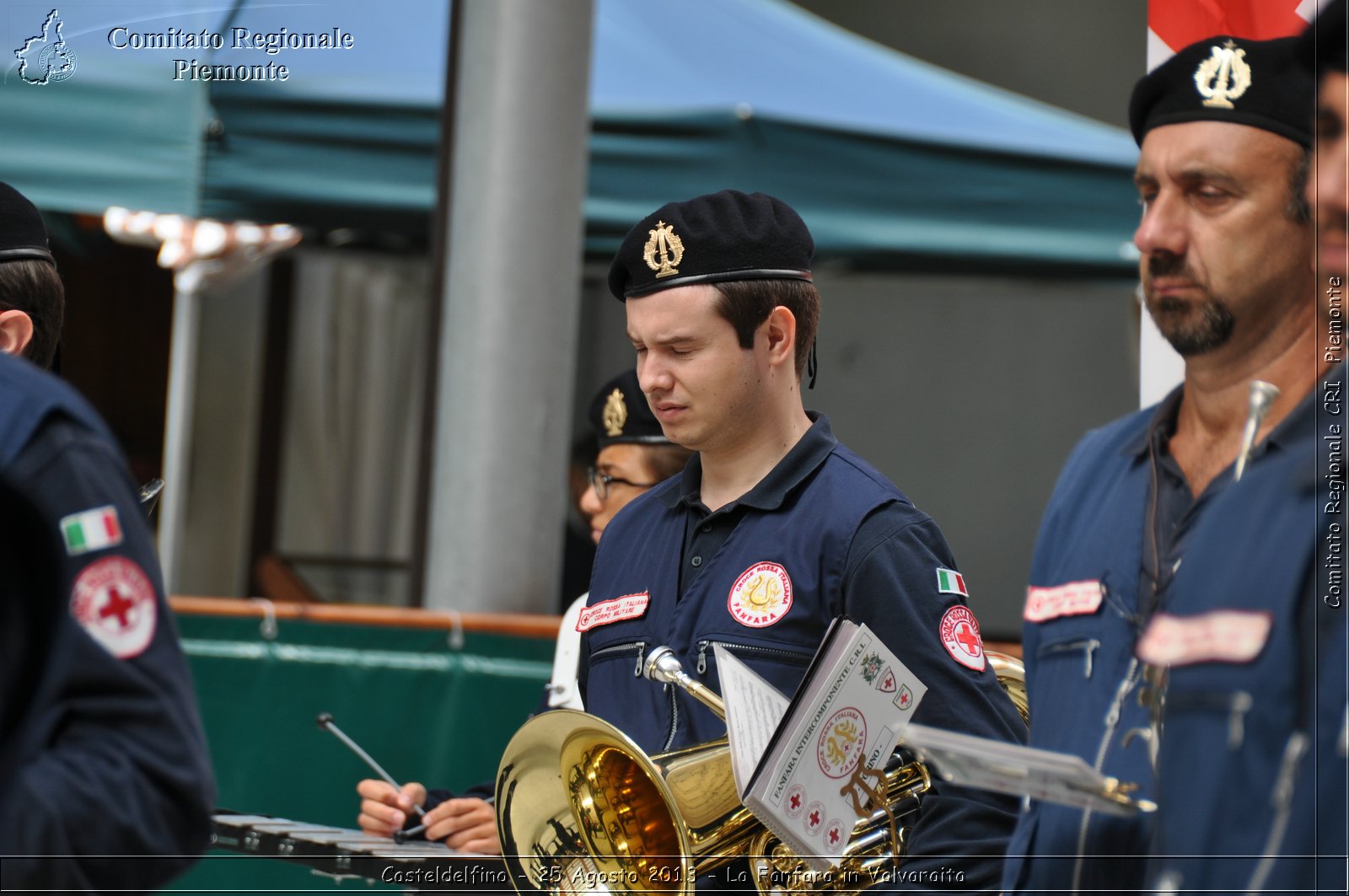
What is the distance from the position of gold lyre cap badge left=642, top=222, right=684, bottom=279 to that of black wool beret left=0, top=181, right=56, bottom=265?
3.47ft

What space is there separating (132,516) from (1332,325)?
55.3 inches

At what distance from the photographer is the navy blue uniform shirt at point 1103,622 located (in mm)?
1716

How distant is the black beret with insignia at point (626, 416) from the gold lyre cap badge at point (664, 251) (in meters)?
1.28

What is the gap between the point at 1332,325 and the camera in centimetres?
186

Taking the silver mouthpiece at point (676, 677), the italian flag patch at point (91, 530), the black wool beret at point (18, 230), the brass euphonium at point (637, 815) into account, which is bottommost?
the brass euphonium at point (637, 815)

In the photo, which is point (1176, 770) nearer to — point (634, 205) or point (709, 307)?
point (709, 307)

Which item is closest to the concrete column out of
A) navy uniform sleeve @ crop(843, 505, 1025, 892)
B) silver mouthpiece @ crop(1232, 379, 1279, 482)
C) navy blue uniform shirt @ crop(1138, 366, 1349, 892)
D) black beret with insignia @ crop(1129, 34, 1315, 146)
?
navy uniform sleeve @ crop(843, 505, 1025, 892)

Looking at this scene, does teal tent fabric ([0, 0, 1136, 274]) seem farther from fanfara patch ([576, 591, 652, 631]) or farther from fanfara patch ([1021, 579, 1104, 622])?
fanfara patch ([1021, 579, 1104, 622])

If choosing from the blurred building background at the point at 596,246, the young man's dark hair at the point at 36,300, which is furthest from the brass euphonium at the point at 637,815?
the blurred building background at the point at 596,246

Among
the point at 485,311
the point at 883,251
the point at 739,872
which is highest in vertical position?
the point at 883,251

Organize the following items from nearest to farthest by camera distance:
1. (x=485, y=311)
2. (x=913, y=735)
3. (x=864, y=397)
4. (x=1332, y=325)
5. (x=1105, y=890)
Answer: (x=913, y=735) < (x=1105, y=890) < (x=1332, y=325) < (x=485, y=311) < (x=864, y=397)

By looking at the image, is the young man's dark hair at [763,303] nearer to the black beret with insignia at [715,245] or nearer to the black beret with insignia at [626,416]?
the black beret with insignia at [715,245]

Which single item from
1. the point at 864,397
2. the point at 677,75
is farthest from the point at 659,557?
the point at 864,397

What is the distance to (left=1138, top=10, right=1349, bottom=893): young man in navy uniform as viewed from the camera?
1.47 meters
